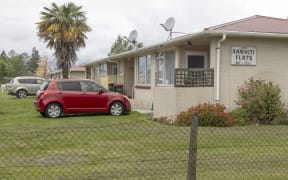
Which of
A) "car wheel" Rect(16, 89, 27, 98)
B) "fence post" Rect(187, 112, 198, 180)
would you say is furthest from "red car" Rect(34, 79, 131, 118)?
"car wheel" Rect(16, 89, 27, 98)

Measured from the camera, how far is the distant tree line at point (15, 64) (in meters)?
69.3

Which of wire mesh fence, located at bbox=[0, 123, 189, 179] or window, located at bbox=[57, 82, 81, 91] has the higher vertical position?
window, located at bbox=[57, 82, 81, 91]

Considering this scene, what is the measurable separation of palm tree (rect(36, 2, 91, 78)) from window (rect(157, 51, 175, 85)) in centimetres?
1535

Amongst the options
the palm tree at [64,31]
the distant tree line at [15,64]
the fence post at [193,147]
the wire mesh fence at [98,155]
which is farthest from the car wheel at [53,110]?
the distant tree line at [15,64]

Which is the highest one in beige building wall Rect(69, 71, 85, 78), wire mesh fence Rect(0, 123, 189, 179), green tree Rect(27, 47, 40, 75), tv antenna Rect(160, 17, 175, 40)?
green tree Rect(27, 47, 40, 75)

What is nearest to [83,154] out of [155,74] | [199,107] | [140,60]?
[199,107]

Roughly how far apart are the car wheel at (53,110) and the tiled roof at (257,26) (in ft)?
20.6

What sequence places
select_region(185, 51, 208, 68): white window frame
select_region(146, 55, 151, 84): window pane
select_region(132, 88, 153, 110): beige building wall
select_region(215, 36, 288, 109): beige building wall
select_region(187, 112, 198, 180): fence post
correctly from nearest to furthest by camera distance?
select_region(187, 112, 198, 180): fence post < select_region(215, 36, 288, 109): beige building wall < select_region(185, 51, 208, 68): white window frame < select_region(132, 88, 153, 110): beige building wall < select_region(146, 55, 151, 84): window pane

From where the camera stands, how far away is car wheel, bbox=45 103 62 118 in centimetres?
1503

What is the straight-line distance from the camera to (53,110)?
15102mm

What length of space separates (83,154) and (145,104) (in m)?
11.6

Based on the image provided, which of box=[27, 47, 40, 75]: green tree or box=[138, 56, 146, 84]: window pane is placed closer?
box=[138, 56, 146, 84]: window pane

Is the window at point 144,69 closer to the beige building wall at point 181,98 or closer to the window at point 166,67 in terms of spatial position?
the window at point 166,67

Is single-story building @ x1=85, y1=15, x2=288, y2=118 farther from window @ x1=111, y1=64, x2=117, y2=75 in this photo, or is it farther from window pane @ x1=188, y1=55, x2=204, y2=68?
window @ x1=111, y1=64, x2=117, y2=75
